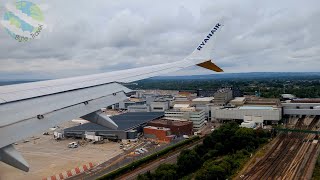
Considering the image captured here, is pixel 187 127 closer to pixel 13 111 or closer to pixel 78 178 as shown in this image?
pixel 78 178

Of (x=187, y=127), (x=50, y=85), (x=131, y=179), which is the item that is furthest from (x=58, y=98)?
(x=187, y=127)

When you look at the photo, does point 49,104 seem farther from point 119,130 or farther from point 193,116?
point 193,116

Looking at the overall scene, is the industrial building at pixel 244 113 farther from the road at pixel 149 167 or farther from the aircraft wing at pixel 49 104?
the aircraft wing at pixel 49 104

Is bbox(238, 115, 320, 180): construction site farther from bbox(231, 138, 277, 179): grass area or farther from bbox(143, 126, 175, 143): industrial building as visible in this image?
bbox(143, 126, 175, 143): industrial building

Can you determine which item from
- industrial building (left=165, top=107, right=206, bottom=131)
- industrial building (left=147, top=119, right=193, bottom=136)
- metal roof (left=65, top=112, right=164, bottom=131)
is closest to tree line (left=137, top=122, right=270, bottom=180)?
industrial building (left=147, top=119, right=193, bottom=136)

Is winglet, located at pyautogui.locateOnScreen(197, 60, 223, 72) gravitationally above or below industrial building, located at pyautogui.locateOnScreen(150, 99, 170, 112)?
above

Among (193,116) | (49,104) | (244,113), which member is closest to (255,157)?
(193,116)
